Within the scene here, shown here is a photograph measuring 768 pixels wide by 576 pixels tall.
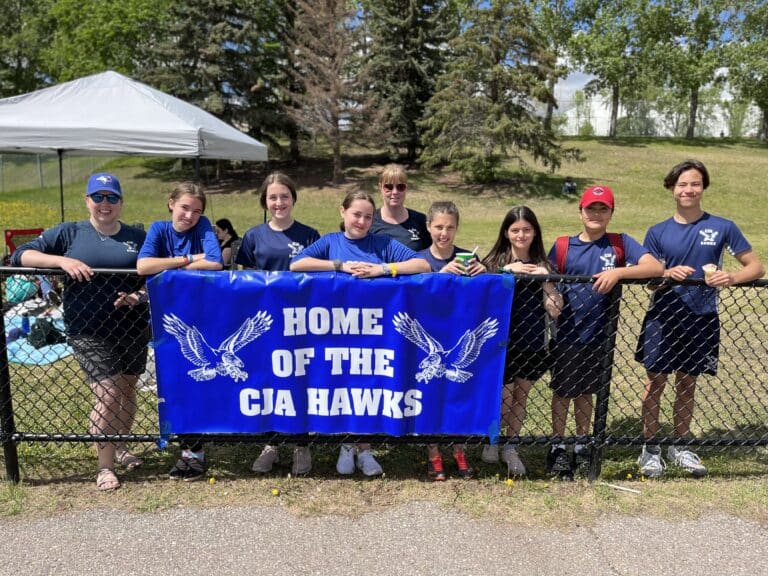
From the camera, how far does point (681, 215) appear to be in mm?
3488

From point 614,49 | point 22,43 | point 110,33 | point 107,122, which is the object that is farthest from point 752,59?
point 22,43

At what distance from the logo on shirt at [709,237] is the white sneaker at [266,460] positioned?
280 centimetres

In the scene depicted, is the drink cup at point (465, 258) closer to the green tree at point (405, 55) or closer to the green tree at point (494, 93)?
the green tree at point (494, 93)

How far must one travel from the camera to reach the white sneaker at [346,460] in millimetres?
3438

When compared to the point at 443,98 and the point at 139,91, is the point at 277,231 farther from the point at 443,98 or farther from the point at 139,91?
the point at 443,98

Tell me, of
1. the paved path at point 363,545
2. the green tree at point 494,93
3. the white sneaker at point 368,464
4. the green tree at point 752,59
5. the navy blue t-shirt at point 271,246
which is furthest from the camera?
the green tree at point 752,59

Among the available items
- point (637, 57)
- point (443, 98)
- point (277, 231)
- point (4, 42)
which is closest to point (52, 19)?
point (4, 42)

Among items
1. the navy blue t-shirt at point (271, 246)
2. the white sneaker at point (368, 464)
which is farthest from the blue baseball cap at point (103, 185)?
the white sneaker at point (368, 464)

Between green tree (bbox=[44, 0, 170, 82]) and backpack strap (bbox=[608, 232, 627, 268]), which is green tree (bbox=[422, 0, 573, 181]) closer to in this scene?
green tree (bbox=[44, 0, 170, 82])

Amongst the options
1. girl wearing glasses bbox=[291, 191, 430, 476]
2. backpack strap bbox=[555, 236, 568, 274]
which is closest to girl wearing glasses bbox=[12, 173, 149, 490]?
girl wearing glasses bbox=[291, 191, 430, 476]

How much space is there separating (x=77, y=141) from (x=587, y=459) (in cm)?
667

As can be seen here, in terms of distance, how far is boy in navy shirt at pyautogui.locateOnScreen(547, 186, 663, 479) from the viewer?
3.26m

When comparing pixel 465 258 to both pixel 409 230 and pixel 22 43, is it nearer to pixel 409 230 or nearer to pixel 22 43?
pixel 409 230

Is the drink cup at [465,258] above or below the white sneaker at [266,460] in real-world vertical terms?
above
